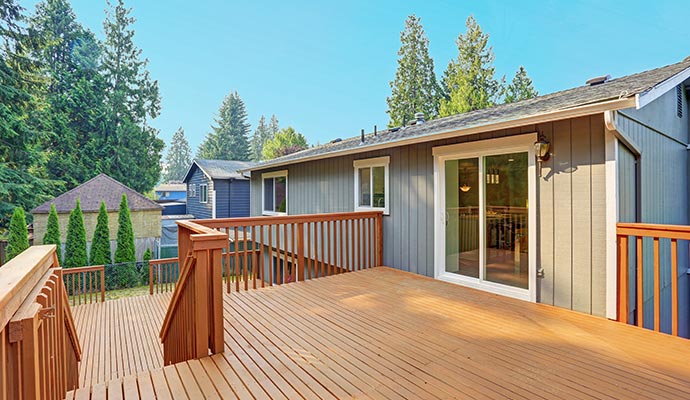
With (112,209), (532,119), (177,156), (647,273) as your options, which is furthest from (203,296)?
(177,156)

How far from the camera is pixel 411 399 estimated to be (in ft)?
6.67

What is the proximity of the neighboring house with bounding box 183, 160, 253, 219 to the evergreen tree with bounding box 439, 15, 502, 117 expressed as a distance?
12700 millimetres

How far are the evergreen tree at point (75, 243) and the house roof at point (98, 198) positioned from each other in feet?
6.00

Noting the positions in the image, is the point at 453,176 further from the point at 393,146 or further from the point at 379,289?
the point at 379,289

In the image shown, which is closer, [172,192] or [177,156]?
[172,192]

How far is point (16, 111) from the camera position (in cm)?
1173

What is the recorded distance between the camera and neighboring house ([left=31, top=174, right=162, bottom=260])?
41.8ft

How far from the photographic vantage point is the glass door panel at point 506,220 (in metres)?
4.12

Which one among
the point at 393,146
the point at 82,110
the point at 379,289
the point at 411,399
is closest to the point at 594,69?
the point at 393,146

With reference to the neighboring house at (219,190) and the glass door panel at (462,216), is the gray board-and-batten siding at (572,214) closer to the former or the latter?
the glass door panel at (462,216)

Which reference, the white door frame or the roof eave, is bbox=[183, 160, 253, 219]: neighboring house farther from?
the white door frame

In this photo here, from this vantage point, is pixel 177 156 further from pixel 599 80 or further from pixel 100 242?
pixel 599 80

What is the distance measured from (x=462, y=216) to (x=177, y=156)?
59.6m

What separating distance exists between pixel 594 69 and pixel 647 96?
21262 mm
